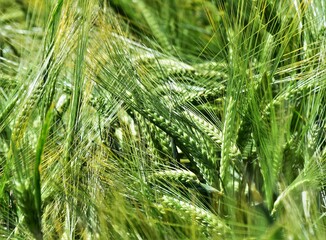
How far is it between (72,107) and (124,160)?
15 cm

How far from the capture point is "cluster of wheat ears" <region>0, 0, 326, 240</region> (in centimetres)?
117

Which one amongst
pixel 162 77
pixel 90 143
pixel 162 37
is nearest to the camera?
pixel 90 143

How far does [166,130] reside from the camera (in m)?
1.35

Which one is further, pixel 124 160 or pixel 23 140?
pixel 124 160

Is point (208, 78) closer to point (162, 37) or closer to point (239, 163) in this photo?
point (239, 163)

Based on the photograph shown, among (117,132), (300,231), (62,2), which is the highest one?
(62,2)

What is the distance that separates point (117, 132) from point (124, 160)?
12cm

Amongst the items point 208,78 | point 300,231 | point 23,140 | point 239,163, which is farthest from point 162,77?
point 300,231

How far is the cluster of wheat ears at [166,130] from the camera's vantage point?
46.1 inches

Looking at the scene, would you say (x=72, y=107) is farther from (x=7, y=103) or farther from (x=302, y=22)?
(x=302, y=22)

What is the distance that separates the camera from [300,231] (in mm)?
1009

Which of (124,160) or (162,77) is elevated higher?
(162,77)

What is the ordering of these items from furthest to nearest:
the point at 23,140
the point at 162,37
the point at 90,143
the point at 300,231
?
the point at 162,37, the point at 90,143, the point at 23,140, the point at 300,231

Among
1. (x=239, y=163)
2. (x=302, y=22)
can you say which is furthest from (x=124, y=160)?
(x=302, y=22)
